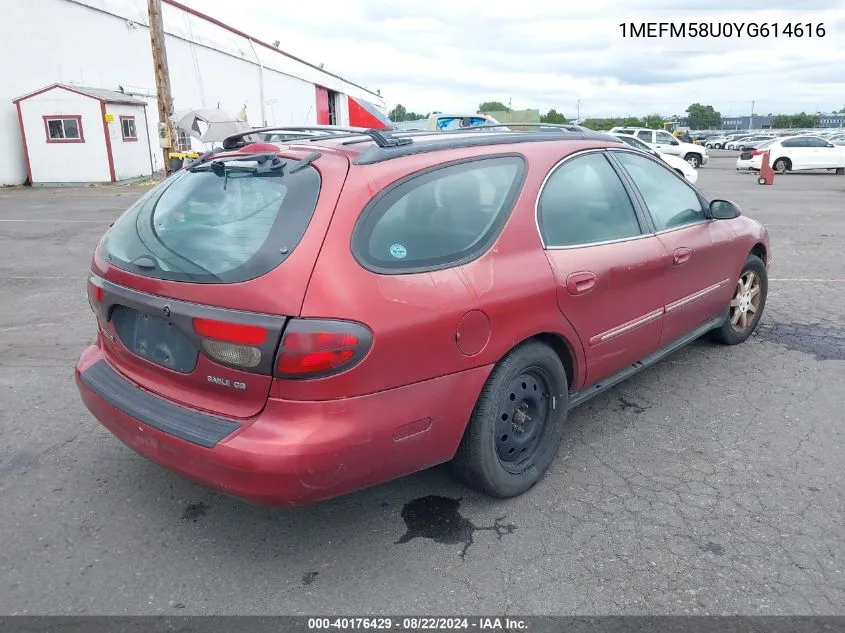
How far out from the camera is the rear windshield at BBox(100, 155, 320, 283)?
2.47 meters

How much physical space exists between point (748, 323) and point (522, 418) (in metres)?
2.97

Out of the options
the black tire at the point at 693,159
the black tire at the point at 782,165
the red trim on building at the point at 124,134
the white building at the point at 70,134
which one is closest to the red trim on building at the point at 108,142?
the white building at the point at 70,134

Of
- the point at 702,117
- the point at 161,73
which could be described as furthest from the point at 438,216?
the point at 702,117

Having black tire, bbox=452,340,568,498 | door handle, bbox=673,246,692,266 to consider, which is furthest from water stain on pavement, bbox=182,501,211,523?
door handle, bbox=673,246,692,266

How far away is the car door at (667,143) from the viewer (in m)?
29.6

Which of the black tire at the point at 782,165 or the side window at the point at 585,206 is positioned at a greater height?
the side window at the point at 585,206

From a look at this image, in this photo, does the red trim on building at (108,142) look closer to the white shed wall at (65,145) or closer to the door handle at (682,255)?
the white shed wall at (65,145)

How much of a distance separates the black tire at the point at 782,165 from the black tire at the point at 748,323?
25955mm

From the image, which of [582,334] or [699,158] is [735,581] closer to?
[582,334]

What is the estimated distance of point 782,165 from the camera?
27.6 metres

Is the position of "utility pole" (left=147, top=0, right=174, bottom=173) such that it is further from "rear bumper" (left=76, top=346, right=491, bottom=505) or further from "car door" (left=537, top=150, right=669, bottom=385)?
"rear bumper" (left=76, top=346, right=491, bottom=505)

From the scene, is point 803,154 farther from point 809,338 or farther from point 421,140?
point 421,140

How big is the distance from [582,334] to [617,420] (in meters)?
Result: 0.91

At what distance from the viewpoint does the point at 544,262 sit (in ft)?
10.0
